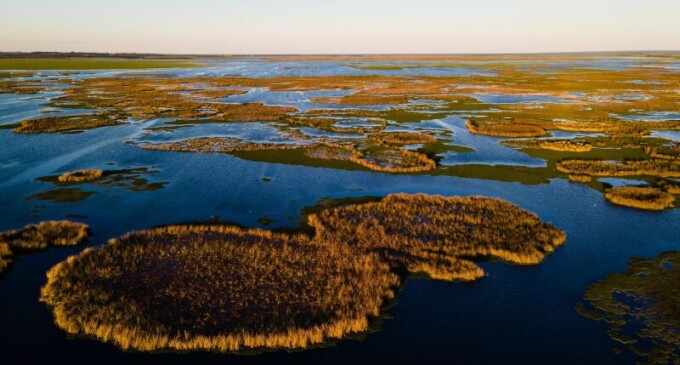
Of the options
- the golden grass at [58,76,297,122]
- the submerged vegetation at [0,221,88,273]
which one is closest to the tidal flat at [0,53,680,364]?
the submerged vegetation at [0,221,88,273]

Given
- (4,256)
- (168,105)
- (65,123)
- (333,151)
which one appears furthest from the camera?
(168,105)

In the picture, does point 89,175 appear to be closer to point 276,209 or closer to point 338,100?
point 276,209

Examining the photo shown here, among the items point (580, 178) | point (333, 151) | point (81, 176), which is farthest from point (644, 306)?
point (81, 176)

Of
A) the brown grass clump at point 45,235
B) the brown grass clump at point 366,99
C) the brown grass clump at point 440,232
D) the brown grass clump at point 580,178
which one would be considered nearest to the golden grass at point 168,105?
the brown grass clump at point 366,99

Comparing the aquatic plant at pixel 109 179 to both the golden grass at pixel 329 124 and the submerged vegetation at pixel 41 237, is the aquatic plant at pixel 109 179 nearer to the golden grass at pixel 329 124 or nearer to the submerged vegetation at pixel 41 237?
the submerged vegetation at pixel 41 237

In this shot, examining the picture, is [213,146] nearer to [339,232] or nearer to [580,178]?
[339,232]

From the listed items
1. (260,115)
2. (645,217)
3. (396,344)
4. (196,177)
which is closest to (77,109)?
(260,115)

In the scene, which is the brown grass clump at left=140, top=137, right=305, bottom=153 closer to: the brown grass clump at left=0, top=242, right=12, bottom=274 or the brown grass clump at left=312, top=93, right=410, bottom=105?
the brown grass clump at left=0, top=242, right=12, bottom=274
